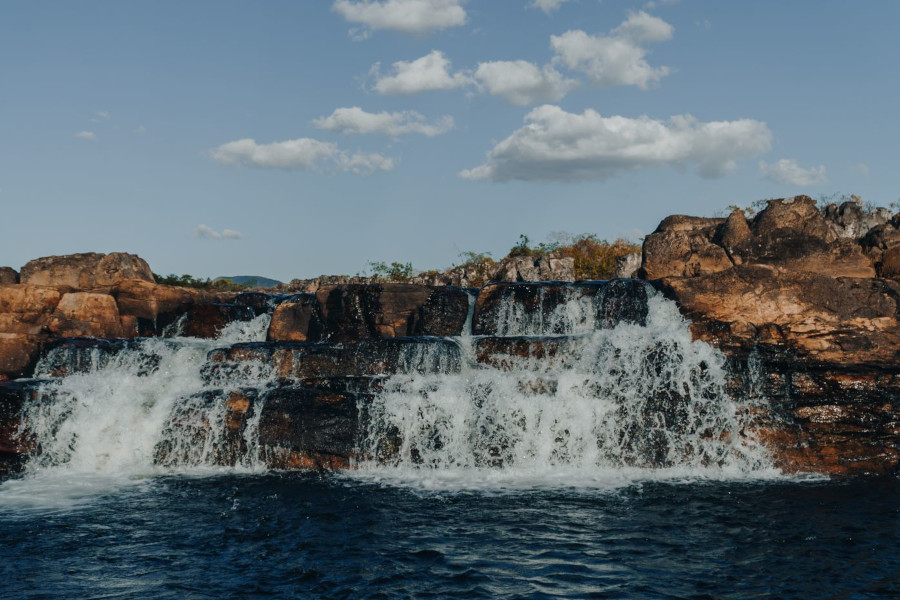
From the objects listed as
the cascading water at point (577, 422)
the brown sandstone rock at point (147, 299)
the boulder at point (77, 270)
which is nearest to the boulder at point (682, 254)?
the cascading water at point (577, 422)

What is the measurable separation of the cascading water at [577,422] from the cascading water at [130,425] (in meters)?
3.18

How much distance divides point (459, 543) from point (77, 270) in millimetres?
21461

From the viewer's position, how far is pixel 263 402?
15.1 metres

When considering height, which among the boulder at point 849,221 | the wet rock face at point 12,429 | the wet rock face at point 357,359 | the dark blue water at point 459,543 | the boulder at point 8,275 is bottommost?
the dark blue water at point 459,543

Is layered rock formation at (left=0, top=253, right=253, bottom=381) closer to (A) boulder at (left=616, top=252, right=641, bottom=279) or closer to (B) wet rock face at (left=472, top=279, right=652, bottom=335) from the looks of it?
(B) wet rock face at (left=472, top=279, right=652, bottom=335)

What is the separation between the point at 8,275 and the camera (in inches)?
1034

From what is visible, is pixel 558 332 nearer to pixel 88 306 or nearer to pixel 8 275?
pixel 88 306

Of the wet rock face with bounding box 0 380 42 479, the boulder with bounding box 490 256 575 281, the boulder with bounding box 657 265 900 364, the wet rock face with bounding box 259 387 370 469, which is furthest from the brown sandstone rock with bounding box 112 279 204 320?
the boulder with bounding box 657 265 900 364

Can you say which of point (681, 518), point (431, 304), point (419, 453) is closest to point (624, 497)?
point (681, 518)

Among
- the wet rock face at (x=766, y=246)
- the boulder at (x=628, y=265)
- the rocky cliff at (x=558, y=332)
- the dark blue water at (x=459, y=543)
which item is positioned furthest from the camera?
the boulder at (x=628, y=265)

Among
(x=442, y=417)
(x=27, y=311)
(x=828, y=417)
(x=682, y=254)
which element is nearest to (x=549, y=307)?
(x=682, y=254)

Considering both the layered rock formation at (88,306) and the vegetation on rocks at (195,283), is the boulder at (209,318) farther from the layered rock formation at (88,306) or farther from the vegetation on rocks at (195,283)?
the vegetation on rocks at (195,283)

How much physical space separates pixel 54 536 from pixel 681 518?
889 cm

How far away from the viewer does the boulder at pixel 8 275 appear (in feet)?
85.1
